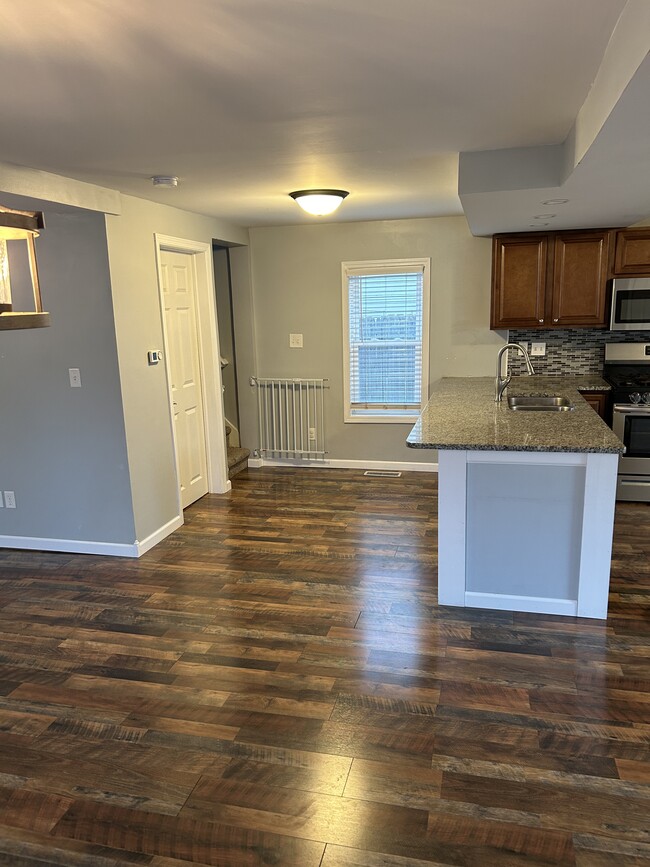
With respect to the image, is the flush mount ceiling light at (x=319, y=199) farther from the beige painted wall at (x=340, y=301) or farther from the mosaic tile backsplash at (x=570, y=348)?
the mosaic tile backsplash at (x=570, y=348)

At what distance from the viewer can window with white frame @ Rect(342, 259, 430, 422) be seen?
215 inches

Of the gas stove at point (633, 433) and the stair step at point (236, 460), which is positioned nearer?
the gas stove at point (633, 433)

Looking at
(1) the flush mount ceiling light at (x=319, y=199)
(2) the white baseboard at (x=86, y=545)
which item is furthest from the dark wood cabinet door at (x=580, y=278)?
(2) the white baseboard at (x=86, y=545)

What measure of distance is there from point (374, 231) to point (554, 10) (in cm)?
393

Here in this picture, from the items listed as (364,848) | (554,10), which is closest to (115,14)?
(554,10)

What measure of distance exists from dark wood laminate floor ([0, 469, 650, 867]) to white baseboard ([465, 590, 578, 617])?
5 cm

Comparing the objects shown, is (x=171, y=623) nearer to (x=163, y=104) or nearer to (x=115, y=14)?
(x=163, y=104)

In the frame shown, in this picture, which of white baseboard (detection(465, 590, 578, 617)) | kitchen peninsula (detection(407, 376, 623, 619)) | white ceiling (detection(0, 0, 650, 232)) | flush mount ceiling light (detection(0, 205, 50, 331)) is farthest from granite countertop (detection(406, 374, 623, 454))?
flush mount ceiling light (detection(0, 205, 50, 331))

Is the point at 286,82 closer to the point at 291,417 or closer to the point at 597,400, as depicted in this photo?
the point at 597,400

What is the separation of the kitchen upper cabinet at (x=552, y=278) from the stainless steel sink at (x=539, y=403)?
0.93 metres

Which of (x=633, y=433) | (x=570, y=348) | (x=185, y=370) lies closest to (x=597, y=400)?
(x=633, y=433)

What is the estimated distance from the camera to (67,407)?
3893mm

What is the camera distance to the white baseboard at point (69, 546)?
3973 mm

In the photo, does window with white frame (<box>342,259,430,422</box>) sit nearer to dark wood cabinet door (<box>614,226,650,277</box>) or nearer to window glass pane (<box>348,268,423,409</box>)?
window glass pane (<box>348,268,423,409</box>)
